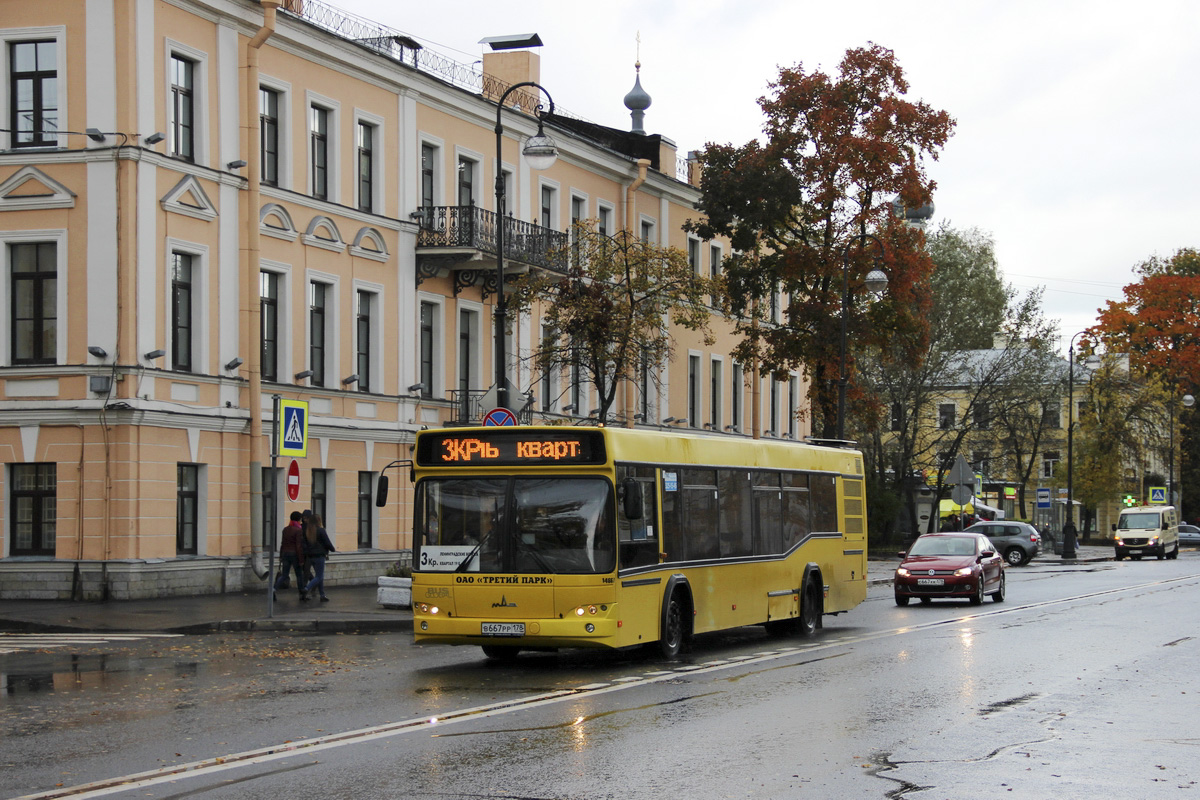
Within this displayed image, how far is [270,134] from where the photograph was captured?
106 ft

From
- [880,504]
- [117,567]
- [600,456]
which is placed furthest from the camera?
[880,504]

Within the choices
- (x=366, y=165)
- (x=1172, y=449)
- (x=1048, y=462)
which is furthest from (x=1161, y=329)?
(x=366, y=165)

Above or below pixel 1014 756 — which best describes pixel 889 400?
above

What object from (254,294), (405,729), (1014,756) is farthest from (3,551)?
(1014,756)

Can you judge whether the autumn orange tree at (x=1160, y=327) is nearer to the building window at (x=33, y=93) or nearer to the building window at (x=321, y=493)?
the building window at (x=321, y=493)

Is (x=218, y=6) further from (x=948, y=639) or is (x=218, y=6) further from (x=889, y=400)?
(x=889, y=400)

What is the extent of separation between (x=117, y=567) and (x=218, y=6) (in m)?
11.1

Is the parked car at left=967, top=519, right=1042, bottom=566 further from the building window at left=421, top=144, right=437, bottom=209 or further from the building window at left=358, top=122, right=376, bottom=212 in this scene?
the building window at left=358, top=122, right=376, bottom=212

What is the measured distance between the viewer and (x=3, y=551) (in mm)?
27594

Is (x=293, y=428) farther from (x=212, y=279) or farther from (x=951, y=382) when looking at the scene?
(x=951, y=382)

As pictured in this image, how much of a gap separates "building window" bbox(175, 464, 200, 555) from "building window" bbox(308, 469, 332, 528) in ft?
13.0

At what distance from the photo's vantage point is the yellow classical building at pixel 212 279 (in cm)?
2772

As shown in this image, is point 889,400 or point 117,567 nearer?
point 117,567

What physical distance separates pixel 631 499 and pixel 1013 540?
41676 millimetres
